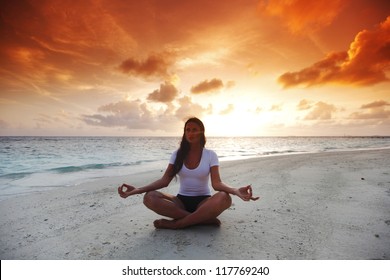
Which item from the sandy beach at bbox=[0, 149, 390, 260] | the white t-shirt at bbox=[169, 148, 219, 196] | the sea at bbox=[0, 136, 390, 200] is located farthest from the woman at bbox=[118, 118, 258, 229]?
the sea at bbox=[0, 136, 390, 200]

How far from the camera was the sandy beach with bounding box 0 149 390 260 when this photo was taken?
317cm

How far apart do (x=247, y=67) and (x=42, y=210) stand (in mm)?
6068

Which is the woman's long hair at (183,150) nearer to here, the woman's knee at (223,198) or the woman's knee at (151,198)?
the woman's knee at (151,198)

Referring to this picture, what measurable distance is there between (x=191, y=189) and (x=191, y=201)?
18cm

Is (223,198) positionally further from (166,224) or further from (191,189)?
(166,224)

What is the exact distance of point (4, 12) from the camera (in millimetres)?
5047

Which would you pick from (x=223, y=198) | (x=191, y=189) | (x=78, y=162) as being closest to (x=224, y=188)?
(x=223, y=198)

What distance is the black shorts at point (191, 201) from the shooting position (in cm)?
396

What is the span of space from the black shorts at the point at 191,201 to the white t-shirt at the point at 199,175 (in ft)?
0.16

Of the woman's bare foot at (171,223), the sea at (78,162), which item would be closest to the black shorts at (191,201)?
→ the woman's bare foot at (171,223)

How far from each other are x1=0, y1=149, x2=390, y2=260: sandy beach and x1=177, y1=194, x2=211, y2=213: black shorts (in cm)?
34

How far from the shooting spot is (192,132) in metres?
4.00
